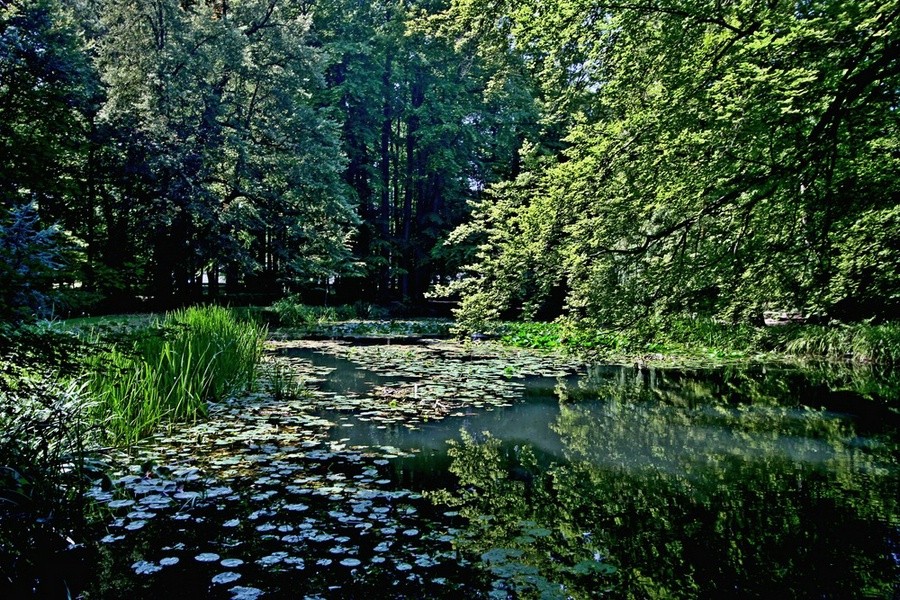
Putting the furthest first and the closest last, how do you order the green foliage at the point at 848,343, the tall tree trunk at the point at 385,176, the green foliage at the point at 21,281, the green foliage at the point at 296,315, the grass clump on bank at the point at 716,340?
1. the tall tree trunk at the point at 385,176
2. the green foliage at the point at 296,315
3. the green foliage at the point at 848,343
4. the grass clump on bank at the point at 716,340
5. the green foliage at the point at 21,281

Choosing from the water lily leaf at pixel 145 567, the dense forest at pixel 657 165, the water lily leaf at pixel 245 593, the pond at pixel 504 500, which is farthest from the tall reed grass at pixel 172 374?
the water lily leaf at pixel 245 593

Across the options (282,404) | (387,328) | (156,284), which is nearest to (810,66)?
(282,404)

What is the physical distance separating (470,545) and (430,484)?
122 cm

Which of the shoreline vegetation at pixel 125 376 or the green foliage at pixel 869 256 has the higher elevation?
the green foliage at pixel 869 256

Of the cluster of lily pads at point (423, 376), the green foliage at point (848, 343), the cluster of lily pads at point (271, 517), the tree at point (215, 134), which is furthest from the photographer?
the tree at point (215, 134)

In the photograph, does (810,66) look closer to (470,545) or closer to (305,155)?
(470,545)

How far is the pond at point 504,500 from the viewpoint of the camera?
3211mm

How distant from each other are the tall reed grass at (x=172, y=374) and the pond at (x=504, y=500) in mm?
286

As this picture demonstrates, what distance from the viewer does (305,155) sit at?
1836 cm

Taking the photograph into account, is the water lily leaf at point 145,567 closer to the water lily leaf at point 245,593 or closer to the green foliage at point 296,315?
the water lily leaf at point 245,593

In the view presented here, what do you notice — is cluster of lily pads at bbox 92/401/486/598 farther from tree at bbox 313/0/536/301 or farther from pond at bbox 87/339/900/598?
tree at bbox 313/0/536/301

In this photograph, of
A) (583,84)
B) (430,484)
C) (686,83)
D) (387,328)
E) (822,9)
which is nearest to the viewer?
(822,9)

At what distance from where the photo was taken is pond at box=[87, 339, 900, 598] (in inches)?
126

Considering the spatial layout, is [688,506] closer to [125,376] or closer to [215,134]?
[125,376]
